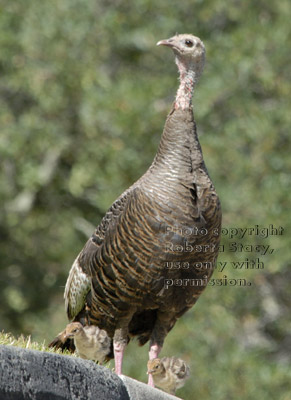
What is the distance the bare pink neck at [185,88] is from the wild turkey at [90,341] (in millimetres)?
1775

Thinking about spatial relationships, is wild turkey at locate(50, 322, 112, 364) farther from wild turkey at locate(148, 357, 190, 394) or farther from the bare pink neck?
the bare pink neck

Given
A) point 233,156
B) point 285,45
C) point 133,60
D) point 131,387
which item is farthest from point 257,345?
point 131,387

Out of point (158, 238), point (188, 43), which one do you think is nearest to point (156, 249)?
point (158, 238)

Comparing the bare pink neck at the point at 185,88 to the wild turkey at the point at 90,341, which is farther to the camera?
the bare pink neck at the point at 185,88

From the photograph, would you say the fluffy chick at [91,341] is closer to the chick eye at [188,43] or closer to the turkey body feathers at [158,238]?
the turkey body feathers at [158,238]

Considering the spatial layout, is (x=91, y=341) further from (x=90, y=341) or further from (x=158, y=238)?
(x=158, y=238)

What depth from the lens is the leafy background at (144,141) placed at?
11.6 m

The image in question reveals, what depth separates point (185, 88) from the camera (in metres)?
6.86

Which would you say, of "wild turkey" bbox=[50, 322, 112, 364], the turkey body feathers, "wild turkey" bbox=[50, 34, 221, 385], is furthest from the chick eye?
"wild turkey" bbox=[50, 322, 112, 364]

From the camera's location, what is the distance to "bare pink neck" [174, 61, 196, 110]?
6.71 metres

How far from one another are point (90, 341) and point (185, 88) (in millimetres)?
2064

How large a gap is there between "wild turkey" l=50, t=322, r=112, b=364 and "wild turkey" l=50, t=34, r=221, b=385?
0.26 feet

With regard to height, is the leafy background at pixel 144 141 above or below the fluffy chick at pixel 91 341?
above

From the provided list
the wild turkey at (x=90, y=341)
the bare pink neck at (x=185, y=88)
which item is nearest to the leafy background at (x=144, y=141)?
the bare pink neck at (x=185, y=88)
